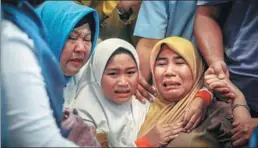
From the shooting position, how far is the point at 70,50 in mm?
797


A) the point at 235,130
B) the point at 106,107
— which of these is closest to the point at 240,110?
the point at 235,130

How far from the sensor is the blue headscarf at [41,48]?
73 centimetres

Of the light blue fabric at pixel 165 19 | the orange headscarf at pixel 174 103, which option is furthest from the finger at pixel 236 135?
the light blue fabric at pixel 165 19

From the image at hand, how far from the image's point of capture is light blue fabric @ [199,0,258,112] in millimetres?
833

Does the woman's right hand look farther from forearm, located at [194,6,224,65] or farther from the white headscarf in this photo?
forearm, located at [194,6,224,65]

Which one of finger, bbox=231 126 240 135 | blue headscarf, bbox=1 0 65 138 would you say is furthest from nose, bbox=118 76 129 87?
finger, bbox=231 126 240 135

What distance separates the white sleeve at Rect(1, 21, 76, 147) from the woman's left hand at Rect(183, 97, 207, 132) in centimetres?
24

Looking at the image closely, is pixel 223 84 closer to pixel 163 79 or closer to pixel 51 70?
pixel 163 79

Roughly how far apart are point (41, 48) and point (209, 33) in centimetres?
34

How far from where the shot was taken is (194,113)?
0.82 metres

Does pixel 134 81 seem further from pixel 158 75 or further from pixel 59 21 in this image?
pixel 59 21

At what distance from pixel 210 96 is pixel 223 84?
0.03m

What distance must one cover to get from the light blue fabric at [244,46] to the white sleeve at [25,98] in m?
0.37

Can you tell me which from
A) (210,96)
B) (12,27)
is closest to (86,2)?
(12,27)
